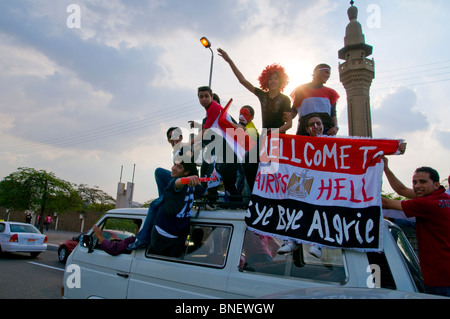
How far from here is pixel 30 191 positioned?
21.6 metres

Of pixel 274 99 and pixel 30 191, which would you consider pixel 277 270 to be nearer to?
pixel 274 99

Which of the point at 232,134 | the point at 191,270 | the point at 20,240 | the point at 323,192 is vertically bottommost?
the point at 20,240

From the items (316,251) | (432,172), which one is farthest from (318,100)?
(316,251)

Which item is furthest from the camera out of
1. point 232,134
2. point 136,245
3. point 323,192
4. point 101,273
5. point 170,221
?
point 232,134

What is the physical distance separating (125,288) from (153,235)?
0.61 meters

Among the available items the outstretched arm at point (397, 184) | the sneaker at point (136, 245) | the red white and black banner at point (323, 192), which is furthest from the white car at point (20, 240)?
the outstretched arm at point (397, 184)

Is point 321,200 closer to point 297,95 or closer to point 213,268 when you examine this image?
point 213,268

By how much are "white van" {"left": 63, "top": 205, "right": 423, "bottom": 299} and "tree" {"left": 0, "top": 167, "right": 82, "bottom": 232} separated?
69.3ft

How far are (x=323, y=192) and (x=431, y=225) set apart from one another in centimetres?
90

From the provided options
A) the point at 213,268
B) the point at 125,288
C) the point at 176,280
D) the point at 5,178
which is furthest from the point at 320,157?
the point at 5,178

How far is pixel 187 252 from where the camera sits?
3127 millimetres

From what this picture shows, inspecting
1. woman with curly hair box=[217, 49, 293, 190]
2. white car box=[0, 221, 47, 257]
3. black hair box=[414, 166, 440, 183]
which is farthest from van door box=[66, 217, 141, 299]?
white car box=[0, 221, 47, 257]

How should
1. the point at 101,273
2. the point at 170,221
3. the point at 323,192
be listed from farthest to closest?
the point at 101,273, the point at 170,221, the point at 323,192

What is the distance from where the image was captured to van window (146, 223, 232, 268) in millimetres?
2891
